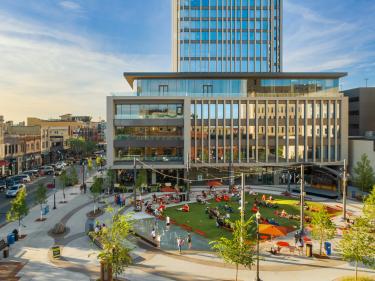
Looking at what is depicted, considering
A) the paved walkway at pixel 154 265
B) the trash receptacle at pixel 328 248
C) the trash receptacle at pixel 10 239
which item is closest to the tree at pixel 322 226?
the trash receptacle at pixel 328 248

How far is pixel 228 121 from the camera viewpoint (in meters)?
59.1

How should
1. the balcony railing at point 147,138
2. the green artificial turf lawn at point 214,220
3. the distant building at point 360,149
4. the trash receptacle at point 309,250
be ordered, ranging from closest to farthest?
1. the trash receptacle at point 309,250
2. the green artificial turf lawn at point 214,220
3. the distant building at point 360,149
4. the balcony railing at point 147,138

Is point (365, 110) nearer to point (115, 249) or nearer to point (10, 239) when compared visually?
point (115, 249)

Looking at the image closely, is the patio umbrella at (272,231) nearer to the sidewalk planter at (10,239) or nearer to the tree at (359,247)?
the tree at (359,247)

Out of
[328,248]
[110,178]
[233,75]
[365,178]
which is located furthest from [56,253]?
[233,75]

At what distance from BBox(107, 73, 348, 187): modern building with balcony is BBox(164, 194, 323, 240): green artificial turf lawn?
13.9 meters

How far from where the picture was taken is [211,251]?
25.7 m

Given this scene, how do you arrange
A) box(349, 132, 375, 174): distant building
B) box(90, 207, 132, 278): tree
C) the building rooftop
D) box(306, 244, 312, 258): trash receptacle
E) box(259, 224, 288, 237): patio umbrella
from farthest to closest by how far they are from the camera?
1. the building rooftop
2. box(349, 132, 375, 174): distant building
3. box(259, 224, 288, 237): patio umbrella
4. box(306, 244, 312, 258): trash receptacle
5. box(90, 207, 132, 278): tree

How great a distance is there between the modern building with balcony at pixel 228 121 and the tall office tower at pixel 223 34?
31.7m

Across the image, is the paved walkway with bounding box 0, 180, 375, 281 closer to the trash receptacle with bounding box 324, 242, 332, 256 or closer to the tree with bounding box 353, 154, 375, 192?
the trash receptacle with bounding box 324, 242, 332, 256

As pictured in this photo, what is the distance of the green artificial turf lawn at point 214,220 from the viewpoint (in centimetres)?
3147

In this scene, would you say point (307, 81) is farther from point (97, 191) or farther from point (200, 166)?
point (97, 191)

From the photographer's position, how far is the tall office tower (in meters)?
88.5

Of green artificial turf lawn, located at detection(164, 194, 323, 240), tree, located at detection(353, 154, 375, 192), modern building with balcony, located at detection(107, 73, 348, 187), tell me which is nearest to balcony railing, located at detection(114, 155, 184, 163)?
modern building with balcony, located at detection(107, 73, 348, 187)
